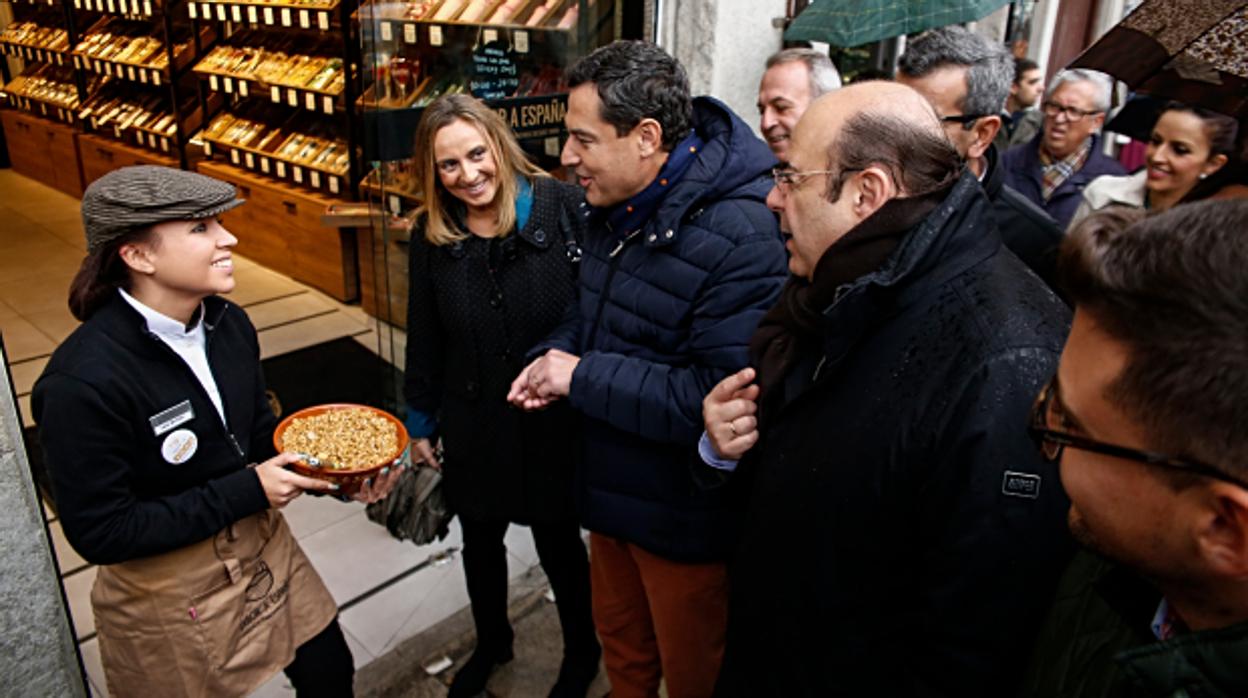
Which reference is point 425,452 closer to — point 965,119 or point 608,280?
point 608,280

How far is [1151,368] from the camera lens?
0.76 meters

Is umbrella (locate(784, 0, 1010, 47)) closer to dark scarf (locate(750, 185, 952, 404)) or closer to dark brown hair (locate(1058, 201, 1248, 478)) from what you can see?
dark scarf (locate(750, 185, 952, 404))

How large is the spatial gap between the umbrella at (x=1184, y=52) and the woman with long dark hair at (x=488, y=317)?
1388 mm

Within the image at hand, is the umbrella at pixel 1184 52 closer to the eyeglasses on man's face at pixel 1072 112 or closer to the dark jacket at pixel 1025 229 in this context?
the dark jacket at pixel 1025 229

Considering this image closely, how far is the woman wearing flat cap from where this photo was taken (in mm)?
1589

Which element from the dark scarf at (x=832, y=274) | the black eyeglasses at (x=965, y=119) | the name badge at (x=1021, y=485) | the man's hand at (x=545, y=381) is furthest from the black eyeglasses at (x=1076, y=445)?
the black eyeglasses at (x=965, y=119)

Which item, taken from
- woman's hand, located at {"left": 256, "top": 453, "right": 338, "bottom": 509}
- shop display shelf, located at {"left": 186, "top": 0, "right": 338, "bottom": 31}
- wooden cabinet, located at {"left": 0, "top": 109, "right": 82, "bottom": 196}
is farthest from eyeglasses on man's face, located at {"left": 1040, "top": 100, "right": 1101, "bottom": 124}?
wooden cabinet, located at {"left": 0, "top": 109, "right": 82, "bottom": 196}

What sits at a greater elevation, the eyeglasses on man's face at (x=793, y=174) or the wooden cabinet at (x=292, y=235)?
the eyeglasses on man's face at (x=793, y=174)

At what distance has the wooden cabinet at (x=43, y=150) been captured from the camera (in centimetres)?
804

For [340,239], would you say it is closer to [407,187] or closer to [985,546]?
[407,187]

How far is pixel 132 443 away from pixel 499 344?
938 millimetres

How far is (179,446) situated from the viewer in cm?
173

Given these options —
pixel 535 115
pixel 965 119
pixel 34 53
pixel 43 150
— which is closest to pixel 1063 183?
pixel 965 119

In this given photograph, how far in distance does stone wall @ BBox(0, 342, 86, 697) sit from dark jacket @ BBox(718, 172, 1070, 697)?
1.35m
